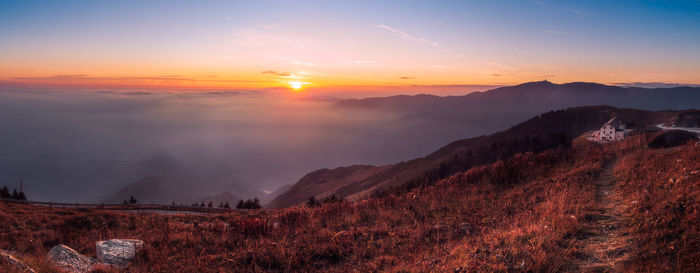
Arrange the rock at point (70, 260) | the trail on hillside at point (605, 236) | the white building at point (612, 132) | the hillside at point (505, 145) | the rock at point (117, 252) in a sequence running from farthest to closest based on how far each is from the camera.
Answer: the hillside at point (505, 145) < the white building at point (612, 132) < the rock at point (117, 252) < the rock at point (70, 260) < the trail on hillside at point (605, 236)

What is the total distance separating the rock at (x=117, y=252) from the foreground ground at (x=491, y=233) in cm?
30

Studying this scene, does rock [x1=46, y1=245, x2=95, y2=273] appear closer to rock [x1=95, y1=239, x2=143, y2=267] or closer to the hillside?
rock [x1=95, y1=239, x2=143, y2=267]

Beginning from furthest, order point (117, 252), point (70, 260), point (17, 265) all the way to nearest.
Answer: point (117, 252)
point (70, 260)
point (17, 265)

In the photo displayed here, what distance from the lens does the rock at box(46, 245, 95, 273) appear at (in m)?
5.07

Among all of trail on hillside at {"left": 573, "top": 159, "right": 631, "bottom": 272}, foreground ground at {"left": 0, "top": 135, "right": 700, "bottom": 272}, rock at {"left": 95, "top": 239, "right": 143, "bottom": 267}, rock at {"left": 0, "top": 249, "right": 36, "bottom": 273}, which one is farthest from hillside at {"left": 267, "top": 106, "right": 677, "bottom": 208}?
rock at {"left": 0, "top": 249, "right": 36, "bottom": 273}

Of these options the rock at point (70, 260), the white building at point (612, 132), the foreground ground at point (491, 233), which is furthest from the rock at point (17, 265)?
the white building at point (612, 132)

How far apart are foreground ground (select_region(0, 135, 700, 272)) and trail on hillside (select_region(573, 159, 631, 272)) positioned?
16mm

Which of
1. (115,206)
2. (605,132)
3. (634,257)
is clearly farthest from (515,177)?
(605,132)

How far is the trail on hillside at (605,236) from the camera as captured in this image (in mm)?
3777

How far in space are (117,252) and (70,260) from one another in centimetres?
65

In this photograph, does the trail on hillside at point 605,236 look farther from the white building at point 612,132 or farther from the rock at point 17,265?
the white building at point 612,132

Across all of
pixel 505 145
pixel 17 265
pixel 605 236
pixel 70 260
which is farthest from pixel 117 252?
pixel 505 145

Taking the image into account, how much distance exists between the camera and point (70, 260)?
5281 millimetres

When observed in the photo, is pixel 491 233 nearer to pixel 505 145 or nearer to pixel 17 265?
pixel 17 265
